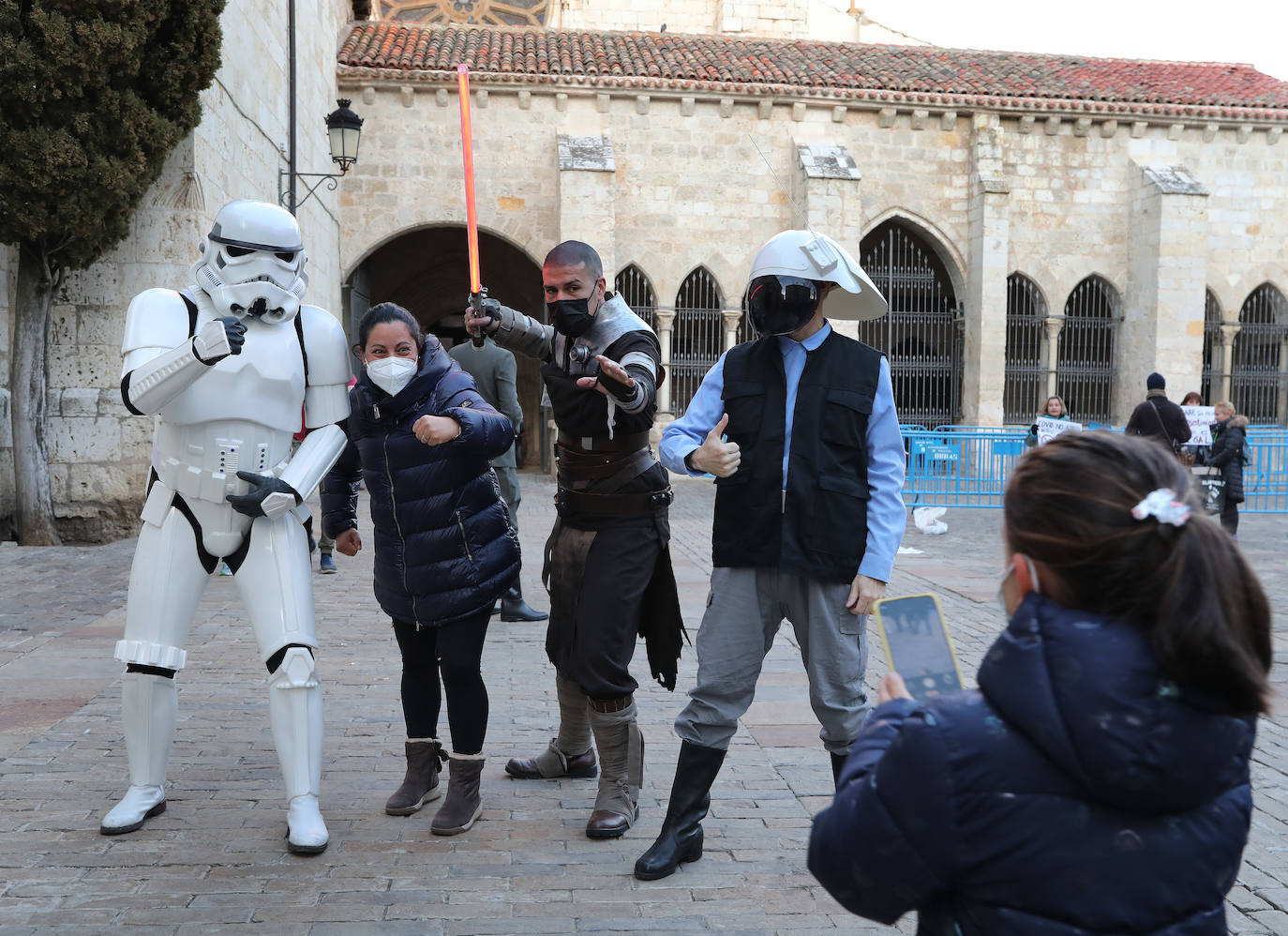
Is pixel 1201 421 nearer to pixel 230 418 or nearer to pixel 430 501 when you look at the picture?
pixel 430 501

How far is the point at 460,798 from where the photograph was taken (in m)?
3.48

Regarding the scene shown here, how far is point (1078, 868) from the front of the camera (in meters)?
1.31

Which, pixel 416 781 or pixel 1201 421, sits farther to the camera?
pixel 1201 421

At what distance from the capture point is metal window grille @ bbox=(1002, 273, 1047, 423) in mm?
21531

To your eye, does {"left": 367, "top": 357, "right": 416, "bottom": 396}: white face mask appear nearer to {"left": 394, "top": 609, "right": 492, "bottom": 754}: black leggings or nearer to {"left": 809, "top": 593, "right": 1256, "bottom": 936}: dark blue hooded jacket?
{"left": 394, "top": 609, "right": 492, "bottom": 754}: black leggings

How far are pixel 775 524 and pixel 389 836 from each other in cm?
158

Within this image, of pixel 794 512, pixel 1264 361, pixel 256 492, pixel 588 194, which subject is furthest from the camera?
pixel 1264 361

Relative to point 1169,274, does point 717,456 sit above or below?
below

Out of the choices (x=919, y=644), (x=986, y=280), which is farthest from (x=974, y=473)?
(x=919, y=644)

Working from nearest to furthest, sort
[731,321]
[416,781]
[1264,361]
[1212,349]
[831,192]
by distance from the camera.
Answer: [416,781] → [831,192] → [731,321] → [1212,349] → [1264,361]

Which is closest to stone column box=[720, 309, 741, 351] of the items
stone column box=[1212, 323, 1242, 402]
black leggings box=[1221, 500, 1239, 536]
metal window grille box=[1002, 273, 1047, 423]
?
metal window grille box=[1002, 273, 1047, 423]

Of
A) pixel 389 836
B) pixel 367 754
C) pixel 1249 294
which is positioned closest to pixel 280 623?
pixel 389 836

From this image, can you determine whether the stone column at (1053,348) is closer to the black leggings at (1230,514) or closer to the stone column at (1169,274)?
the stone column at (1169,274)

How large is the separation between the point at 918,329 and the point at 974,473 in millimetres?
7595
